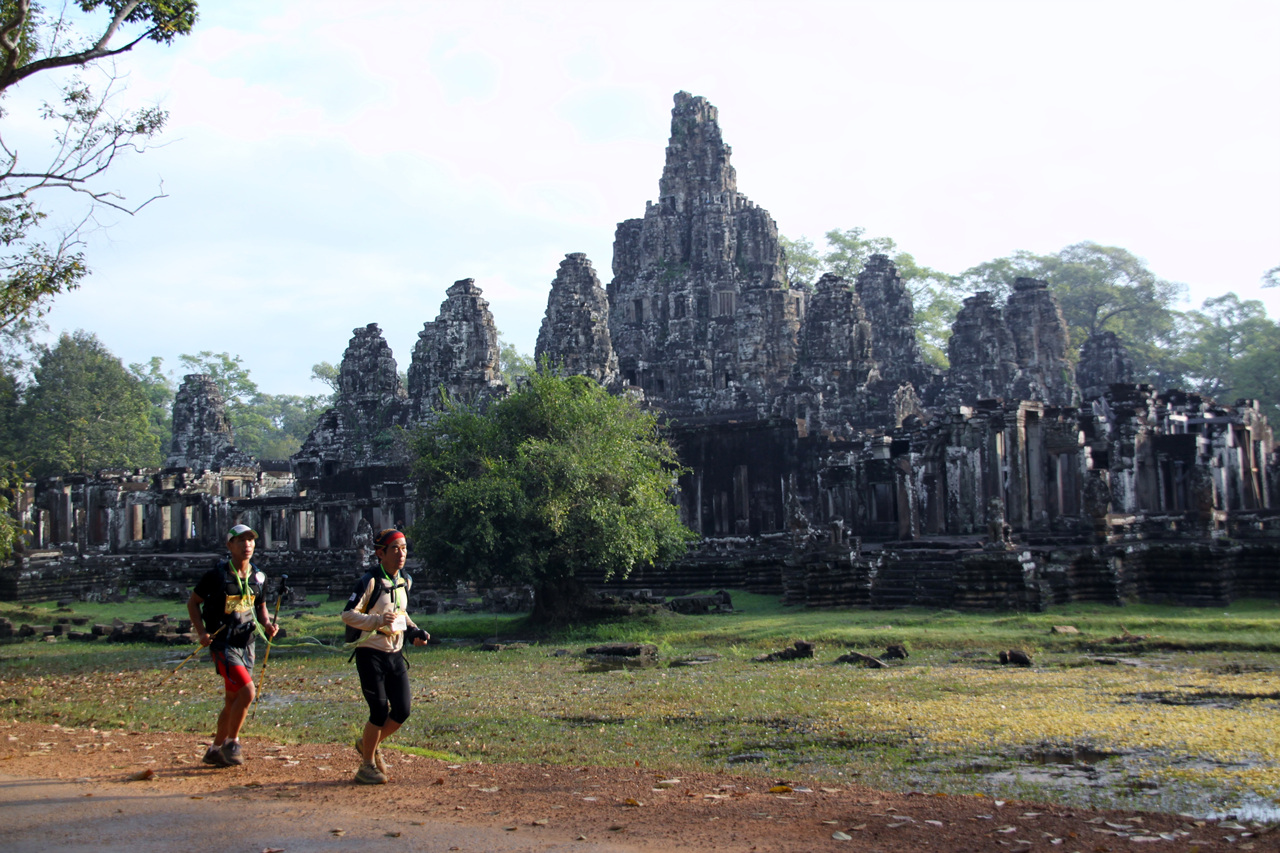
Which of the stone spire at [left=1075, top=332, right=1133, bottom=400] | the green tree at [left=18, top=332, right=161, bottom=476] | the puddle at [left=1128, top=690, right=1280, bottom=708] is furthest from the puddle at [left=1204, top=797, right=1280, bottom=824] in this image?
the green tree at [left=18, top=332, right=161, bottom=476]

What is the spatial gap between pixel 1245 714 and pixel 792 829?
585 centimetres

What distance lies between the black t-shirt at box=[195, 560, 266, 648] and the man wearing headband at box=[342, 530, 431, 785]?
90 centimetres

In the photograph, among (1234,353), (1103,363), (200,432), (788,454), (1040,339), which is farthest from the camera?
(1234,353)

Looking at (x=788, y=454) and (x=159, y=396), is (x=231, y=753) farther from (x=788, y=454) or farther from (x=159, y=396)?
(x=159, y=396)

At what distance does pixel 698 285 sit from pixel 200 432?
72.1 feet

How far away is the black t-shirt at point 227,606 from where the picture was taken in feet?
24.1

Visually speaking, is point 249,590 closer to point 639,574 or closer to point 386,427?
point 639,574

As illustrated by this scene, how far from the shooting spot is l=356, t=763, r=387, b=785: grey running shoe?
6746 mm

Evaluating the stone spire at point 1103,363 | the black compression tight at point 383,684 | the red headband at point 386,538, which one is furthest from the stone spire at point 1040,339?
the black compression tight at point 383,684

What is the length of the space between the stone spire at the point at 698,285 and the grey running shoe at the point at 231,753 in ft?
116

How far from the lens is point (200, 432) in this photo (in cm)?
4578

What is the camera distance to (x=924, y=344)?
67562 mm

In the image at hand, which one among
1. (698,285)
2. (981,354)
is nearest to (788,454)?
(981,354)

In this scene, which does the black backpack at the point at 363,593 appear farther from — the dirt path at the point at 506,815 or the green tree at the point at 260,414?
the green tree at the point at 260,414
